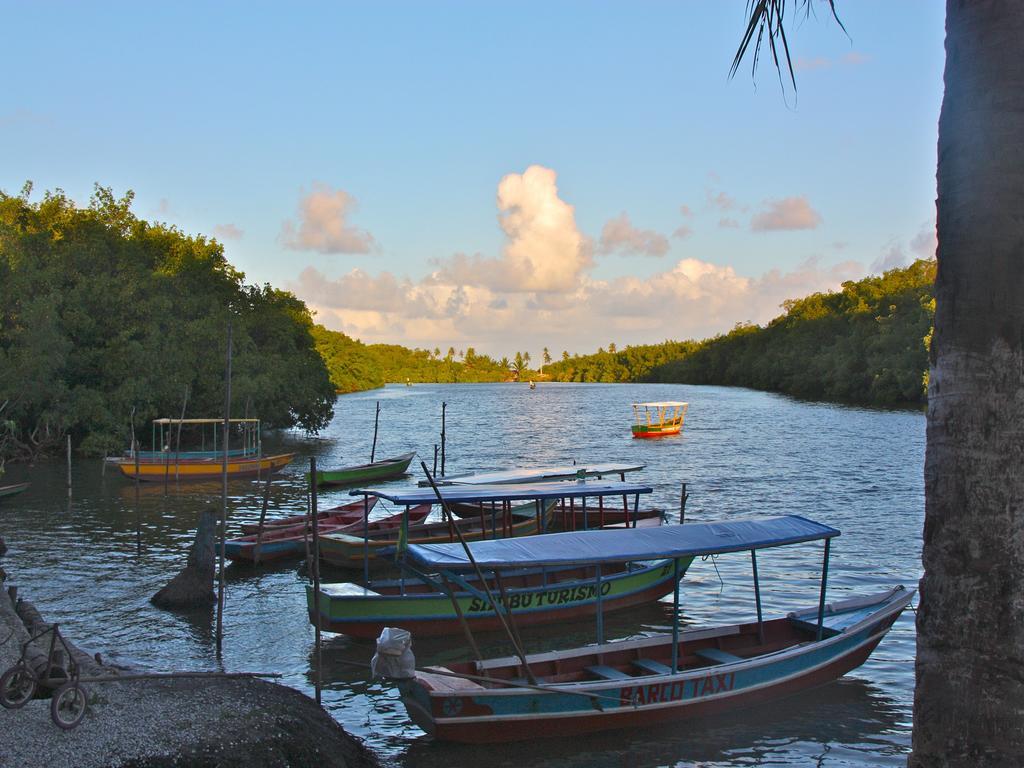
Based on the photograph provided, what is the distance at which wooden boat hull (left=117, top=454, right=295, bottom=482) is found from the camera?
3391cm

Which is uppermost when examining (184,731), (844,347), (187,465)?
(844,347)

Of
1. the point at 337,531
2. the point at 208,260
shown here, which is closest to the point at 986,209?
the point at 337,531

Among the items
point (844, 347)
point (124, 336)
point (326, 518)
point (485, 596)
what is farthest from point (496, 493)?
point (844, 347)

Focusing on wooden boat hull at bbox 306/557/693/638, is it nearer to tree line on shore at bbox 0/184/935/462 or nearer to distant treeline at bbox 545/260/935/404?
tree line on shore at bbox 0/184/935/462

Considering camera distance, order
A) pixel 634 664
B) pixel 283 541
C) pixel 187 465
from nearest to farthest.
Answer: pixel 634 664
pixel 283 541
pixel 187 465

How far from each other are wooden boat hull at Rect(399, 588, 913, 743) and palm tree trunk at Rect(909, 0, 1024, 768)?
6.44 m

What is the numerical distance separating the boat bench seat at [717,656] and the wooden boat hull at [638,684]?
3cm

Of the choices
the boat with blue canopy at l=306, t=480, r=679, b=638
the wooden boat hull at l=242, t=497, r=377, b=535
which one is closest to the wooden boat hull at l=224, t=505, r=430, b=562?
the wooden boat hull at l=242, t=497, r=377, b=535

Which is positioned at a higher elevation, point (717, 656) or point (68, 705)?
point (68, 705)

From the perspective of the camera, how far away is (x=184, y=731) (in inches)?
337

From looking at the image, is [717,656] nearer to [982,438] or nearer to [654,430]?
[982,438]

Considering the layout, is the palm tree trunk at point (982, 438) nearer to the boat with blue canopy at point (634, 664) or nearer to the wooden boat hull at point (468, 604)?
the boat with blue canopy at point (634, 664)

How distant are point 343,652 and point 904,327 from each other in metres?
89.7

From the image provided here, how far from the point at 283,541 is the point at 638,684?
39.1 feet
